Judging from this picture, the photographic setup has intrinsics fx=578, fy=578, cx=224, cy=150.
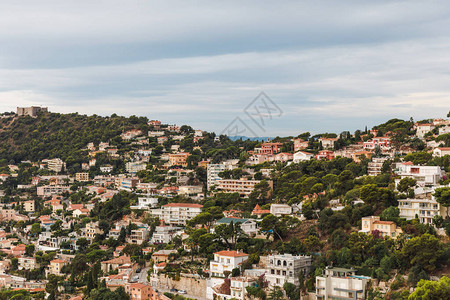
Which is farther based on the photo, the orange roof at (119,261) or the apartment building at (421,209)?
the orange roof at (119,261)

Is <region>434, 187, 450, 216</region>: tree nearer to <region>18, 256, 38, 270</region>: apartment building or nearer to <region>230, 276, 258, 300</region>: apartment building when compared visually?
<region>230, 276, 258, 300</region>: apartment building

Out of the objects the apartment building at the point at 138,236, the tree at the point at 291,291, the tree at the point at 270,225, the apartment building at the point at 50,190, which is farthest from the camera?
the apartment building at the point at 50,190

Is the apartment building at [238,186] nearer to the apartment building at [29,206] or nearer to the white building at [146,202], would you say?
the white building at [146,202]

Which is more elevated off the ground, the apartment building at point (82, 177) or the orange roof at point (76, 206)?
the apartment building at point (82, 177)

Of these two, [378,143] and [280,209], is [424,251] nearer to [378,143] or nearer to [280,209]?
[280,209]

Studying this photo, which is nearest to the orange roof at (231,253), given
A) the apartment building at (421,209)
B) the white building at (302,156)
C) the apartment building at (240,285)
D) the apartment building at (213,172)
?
the apartment building at (240,285)

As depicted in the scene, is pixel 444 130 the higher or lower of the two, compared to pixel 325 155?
higher

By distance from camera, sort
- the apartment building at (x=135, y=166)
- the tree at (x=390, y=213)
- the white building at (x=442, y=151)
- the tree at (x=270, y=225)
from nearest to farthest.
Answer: the tree at (x=390, y=213) < the tree at (x=270, y=225) < the white building at (x=442, y=151) < the apartment building at (x=135, y=166)

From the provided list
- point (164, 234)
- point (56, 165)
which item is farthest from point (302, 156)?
point (56, 165)

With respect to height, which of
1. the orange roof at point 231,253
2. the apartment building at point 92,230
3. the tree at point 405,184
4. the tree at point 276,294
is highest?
the tree at point 405,184
